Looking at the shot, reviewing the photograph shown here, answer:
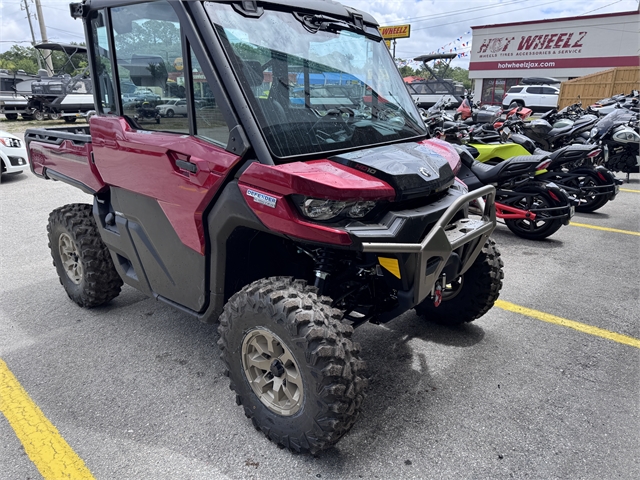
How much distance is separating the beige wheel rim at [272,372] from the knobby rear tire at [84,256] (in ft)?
6.32

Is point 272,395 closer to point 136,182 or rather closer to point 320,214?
point 320,214

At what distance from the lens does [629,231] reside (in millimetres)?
6570

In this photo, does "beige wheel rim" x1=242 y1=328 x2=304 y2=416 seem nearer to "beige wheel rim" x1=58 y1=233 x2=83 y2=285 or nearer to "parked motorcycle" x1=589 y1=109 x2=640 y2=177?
"beige wheel rim" x1=58 y1=233 x2=83 y2=285

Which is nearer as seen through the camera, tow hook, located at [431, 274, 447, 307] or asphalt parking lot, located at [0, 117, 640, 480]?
asphalt parking lot, located at [0, 117, 640, 480]

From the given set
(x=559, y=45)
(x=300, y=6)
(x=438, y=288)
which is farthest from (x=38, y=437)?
(x=559, y=45)

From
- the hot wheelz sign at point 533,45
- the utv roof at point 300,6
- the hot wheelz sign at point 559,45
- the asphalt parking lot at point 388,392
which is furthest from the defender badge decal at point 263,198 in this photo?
the hot wheelz sign at point 533,45

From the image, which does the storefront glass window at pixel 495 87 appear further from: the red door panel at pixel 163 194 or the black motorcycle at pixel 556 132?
the red door panel at pixel 163 194

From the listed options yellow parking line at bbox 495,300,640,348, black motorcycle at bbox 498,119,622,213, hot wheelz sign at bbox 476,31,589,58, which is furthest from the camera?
hot wheelz sign at bbox 476,31,589,58

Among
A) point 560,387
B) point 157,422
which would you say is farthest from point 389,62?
point 157,422

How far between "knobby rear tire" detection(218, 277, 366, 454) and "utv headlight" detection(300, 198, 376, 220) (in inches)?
15.9

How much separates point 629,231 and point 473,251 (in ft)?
16.1

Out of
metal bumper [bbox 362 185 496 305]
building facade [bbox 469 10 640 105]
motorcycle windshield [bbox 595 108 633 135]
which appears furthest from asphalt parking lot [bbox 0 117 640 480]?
building facade [bbox 469 10 640 105]

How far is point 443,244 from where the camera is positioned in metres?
2.39

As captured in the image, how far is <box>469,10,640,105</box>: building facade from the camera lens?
34.1m
